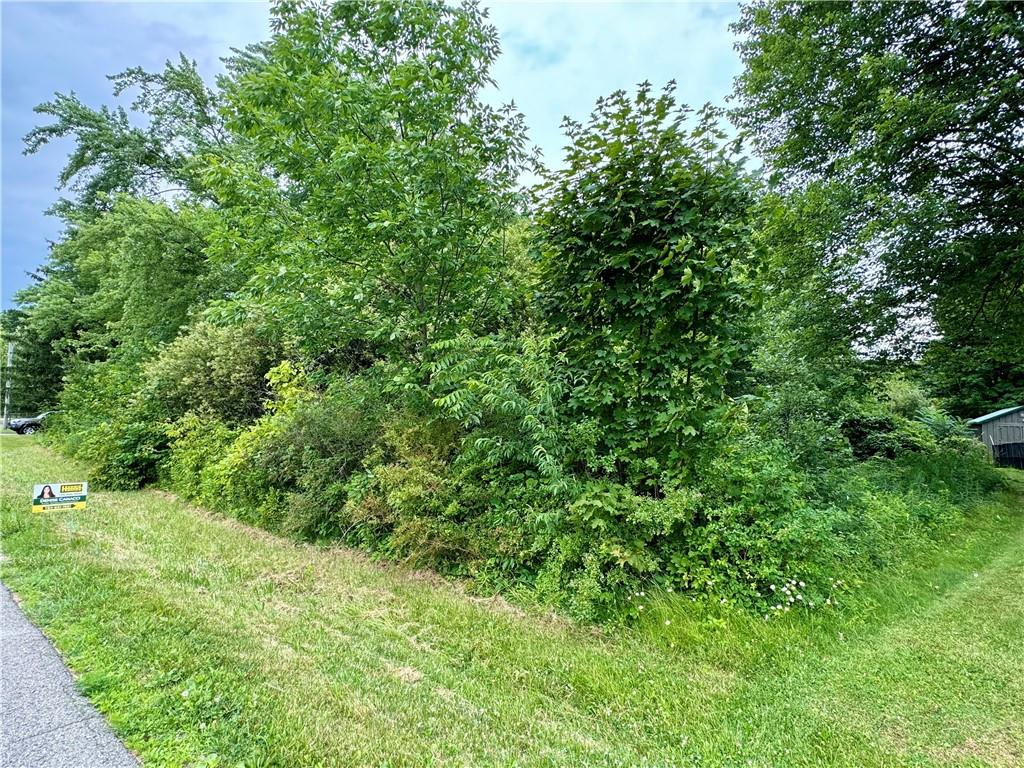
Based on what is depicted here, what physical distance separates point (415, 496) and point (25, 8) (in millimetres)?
5895

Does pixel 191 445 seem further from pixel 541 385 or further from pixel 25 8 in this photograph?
pixel 541 385

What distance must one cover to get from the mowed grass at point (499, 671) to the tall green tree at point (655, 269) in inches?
55.1

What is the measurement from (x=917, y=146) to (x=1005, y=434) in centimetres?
1292

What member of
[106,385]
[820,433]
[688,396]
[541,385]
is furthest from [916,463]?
[106,385]

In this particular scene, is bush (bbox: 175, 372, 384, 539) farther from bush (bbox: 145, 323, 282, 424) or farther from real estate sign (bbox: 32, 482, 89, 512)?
real estate sign (bbox: 32, 482, 89, 512)

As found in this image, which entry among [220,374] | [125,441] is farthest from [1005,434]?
[125,441]

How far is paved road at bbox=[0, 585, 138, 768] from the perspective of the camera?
6.38 ft

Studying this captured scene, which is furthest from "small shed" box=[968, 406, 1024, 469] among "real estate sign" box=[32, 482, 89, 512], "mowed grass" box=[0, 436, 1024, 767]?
"real estate sign" box=[32, 482, 89, 512]

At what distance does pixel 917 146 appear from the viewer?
6.83 metres

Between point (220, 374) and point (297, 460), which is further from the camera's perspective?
point (220, 374)

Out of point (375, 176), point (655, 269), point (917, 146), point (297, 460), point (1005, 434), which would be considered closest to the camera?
point (655, 269)

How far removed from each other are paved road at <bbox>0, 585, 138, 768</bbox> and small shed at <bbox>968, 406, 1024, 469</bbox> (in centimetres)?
1844

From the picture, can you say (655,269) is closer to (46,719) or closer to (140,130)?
(46,719)

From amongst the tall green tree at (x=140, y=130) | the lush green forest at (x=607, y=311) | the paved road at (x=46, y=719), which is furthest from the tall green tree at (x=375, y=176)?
the tall green tree at (x=140, y=130)
